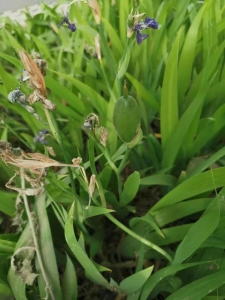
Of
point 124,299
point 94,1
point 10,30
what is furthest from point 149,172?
point 10,30

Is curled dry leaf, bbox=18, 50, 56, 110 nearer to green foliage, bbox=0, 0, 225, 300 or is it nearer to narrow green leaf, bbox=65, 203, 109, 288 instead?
green foliage, bbox=0, 0, 225, 300

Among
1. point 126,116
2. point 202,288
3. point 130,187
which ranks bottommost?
point 202,288

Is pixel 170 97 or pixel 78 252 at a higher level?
pixel 170 97

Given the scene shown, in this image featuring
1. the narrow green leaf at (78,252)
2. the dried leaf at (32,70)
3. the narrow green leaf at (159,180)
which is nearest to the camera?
the dried leaf at (32,70)

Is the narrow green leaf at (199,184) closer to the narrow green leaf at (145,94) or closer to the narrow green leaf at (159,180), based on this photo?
the narrow green leaf at (159,180)

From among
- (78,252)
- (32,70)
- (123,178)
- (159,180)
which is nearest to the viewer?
(32,70)

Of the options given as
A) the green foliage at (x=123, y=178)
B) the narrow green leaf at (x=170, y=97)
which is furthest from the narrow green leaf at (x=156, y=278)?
the narrow green leaf at (x=170, y=97)

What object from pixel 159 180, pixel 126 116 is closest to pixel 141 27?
pixel 126 116

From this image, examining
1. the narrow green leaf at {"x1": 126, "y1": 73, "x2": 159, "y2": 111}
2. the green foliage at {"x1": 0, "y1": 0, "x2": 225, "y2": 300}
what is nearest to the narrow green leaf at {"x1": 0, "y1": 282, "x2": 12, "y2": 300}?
the green foliage at {"x1": 0, "y1": 0, "x2": 225, "y2": 300}

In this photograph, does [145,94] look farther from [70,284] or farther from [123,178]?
[70,284]
